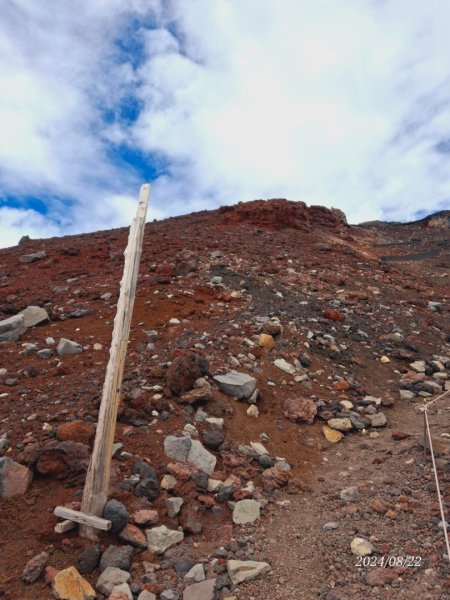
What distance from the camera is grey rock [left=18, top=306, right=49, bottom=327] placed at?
25.4ft

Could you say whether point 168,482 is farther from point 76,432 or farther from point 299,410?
point 299,410

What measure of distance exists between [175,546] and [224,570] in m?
0.50

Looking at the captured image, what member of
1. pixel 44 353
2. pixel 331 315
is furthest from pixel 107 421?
pixel 331 315

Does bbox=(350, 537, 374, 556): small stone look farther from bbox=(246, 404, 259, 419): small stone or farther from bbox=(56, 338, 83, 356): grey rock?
bbox=(56, 338, 83, 356): grey rock

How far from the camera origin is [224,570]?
315 cm

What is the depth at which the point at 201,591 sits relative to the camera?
2.96 meters

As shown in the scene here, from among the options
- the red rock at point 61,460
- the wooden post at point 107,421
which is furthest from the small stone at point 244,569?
the red rock at point 61,460

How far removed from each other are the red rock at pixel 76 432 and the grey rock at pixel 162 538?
1.21 m

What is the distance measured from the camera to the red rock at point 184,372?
17.6 feet

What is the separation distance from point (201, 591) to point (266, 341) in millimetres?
4414

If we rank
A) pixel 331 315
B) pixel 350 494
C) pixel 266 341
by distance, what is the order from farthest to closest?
1. pixel 331 315
2. pixel 266 341
3. pixel 350 494

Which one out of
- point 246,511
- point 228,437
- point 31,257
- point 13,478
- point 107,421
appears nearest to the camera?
point 107,421

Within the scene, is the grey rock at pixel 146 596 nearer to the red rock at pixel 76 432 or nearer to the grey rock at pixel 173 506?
the grey rock at pixel 173 506

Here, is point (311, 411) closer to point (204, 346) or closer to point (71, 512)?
point (204, 346)
